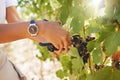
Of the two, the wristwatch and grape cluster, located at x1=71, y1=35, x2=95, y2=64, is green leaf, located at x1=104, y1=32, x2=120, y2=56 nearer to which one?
grape cluster, located at x1=71, y1=35, x2=95, y2=64

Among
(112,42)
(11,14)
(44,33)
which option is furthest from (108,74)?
(11,14)

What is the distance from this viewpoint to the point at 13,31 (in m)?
1.84

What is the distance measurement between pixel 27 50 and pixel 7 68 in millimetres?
3266

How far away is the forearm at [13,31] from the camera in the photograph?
178cm

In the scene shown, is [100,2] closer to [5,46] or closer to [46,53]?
[46,53]

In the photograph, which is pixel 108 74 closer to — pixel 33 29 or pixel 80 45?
pixel 80 45

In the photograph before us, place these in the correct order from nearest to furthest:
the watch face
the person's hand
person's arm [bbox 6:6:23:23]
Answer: the person's hand
the watch face
person's arm [bbox 6:6:23:23]

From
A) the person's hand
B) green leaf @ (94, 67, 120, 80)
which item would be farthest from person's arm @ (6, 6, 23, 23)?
green leaf @ (94, 67, 120, 80)

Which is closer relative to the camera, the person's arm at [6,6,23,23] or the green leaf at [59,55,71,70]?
the green leaf at [59,55,71,70]

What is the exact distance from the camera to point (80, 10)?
1173 mm

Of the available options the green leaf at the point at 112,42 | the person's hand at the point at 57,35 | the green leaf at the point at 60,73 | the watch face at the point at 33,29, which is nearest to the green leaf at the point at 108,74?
the green leaf at the point at 112,42

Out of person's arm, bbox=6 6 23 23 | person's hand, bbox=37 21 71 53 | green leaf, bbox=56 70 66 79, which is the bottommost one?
green leaf, bbox=56 70 66 79

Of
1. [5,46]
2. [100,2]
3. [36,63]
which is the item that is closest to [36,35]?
[100,2]

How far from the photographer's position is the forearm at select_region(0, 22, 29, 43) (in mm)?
1783
